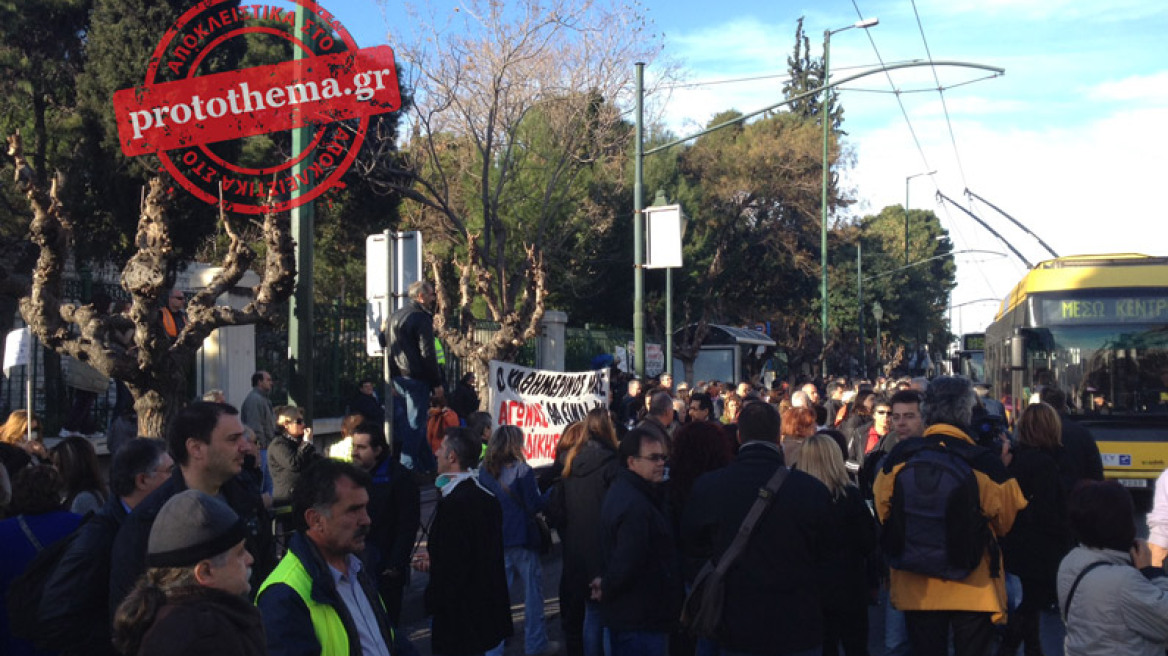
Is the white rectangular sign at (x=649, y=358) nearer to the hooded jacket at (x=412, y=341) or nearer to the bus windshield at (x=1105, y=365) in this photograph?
the bus windshield at (x=1105, y=365)

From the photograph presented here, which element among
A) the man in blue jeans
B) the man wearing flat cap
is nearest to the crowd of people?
the man wearing flat cap

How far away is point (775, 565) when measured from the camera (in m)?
4.65

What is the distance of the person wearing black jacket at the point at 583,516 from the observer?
637cm

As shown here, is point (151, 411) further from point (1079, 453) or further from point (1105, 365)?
point (1105, 365)

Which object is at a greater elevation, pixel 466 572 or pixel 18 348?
pixel 18 348

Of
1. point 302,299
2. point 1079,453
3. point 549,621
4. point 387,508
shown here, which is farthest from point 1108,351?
point 387,508

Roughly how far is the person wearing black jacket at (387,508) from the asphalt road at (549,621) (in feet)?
4.15

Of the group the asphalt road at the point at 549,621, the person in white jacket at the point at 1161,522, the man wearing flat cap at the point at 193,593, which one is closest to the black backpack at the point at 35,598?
the man wearing flat cap at the point at 193,593

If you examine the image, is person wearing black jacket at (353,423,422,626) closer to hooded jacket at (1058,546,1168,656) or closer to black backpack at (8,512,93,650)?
black backpack at (8,512,93,650)

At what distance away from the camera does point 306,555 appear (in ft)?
10.9

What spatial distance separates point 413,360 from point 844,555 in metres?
3.54

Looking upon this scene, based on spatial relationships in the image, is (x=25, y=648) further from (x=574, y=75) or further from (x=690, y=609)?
(x=574, y=75)

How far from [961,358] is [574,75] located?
1500 centimetres

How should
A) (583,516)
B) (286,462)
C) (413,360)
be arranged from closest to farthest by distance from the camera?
(583,516) < (286,462) < (413,360)
